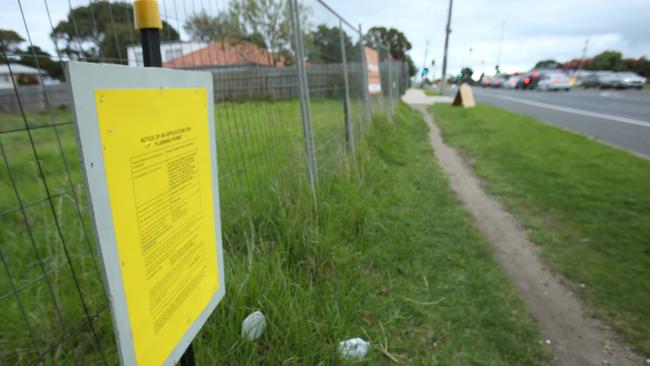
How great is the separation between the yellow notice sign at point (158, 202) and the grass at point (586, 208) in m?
2.62

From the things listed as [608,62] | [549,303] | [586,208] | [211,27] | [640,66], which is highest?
[608,62]

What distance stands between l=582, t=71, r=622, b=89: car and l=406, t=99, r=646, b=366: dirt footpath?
33717mm

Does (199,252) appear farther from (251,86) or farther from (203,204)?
(251,86)

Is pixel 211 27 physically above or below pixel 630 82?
above

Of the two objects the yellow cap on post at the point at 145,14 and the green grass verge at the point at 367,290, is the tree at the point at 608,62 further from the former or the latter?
the yellow cap on post at the point at 145,14

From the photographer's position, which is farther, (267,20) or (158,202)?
(267,20)

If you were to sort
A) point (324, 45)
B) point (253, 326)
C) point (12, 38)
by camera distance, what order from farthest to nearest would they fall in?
point (324, 45) < point (253, 326) < point (12, 38)

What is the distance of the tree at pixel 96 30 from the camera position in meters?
1.39

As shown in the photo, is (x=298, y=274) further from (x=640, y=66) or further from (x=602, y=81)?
(x=640, y=66)

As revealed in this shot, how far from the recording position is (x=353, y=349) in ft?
6.42

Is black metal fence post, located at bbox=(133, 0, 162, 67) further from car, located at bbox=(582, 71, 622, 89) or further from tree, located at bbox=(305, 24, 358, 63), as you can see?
car, located at bbox=(582, 71, 622, 89)

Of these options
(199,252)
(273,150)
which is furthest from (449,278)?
(199,252)

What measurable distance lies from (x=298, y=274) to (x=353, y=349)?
68 cm

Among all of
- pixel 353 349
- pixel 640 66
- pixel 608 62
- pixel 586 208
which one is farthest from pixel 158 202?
pixel 608 62
